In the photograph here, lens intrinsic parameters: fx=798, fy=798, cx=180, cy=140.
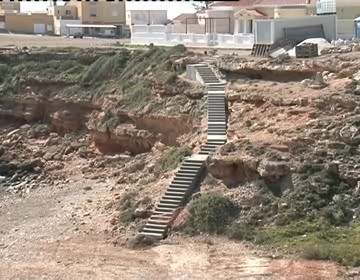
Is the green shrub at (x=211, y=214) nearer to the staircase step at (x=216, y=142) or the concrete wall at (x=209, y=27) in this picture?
the staircase step at (x=216, y=142)

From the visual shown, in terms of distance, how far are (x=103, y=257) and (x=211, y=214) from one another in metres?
4.12

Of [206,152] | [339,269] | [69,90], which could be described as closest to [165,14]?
[69,90]

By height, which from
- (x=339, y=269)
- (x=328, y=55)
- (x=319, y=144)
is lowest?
(x=339, y=269)

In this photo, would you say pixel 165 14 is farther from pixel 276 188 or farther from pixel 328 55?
pixel 276 188

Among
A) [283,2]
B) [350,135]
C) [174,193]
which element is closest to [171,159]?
[174,193]

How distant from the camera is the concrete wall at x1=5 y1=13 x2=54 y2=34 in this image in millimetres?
89625

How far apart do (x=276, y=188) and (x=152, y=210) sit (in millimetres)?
4663

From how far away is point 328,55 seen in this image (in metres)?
37.7

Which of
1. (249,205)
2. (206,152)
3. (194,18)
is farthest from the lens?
(194,18)

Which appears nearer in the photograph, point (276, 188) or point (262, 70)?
point (276, 188)

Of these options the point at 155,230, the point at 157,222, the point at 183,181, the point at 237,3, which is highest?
the point at 237,3

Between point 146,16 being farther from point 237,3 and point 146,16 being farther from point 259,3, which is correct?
point 259,3

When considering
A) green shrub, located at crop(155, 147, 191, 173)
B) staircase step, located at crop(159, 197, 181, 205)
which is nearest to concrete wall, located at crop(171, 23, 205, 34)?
green shrub, located at crop(155, 147, 191, 173)

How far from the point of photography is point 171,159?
112 ft
